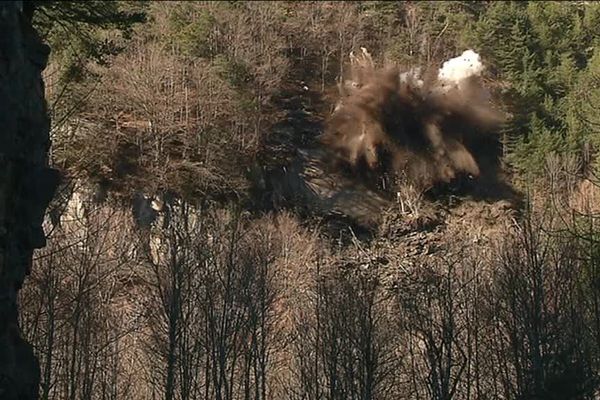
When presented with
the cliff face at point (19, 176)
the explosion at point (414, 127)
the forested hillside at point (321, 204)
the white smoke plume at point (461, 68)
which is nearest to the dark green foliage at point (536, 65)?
the forested hillside at point (321, 204)

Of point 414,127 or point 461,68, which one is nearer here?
point 414,127

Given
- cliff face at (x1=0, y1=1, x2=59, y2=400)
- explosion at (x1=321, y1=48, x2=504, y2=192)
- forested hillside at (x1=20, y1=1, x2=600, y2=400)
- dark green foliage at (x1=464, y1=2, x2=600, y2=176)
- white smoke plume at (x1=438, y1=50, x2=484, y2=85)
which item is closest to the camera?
cliff face at (x1=0, y1=1, x2=59, y2=400)

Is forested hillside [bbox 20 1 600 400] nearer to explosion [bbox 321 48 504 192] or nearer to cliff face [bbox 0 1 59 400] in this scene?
explosion [bbox 321 48 504 192]

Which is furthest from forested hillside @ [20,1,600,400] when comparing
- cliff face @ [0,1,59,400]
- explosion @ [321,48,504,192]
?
cliff face @ [0,1,59,400]

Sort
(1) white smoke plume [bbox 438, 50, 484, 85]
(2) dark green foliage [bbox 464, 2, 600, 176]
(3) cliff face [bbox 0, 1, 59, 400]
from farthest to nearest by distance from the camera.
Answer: (1) white smoke plume [bbox 438, 50, 484, 85] → (2) dark green foliage [bbox 464, 2, 600, 176] → (3) cliff face [bbox 0, 1, 59, 400]

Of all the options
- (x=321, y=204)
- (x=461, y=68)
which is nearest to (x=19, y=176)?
(x=321, y=204)

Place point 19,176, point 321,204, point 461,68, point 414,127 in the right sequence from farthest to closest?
point 461,68
point 414,127
point 321,204
point 19,176

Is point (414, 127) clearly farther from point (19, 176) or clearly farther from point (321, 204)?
point (19, 176)

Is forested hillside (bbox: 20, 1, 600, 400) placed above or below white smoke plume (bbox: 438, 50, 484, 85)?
below
